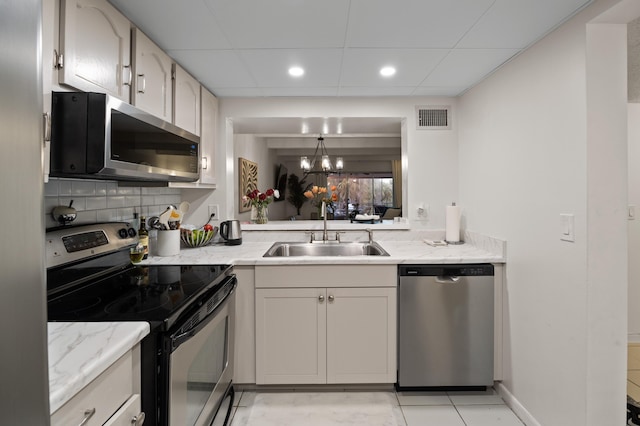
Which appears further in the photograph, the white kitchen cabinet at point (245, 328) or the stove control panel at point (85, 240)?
the white kitchen cabinet at point (245, 328)

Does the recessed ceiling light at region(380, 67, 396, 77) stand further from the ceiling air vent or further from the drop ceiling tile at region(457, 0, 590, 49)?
the ceiling air vent

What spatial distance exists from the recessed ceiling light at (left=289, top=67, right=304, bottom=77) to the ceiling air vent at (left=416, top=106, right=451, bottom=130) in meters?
1.05

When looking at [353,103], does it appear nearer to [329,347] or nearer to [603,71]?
[603,71]

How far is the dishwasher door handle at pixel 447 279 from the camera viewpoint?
2.08 metres

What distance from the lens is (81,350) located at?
0.90 meters

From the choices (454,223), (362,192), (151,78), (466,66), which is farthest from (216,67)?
(362,192)

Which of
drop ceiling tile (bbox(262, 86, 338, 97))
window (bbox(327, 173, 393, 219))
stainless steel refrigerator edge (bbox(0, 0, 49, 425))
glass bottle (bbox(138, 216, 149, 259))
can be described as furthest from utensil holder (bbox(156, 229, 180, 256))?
window (bbox(327, 173, 393, 219))

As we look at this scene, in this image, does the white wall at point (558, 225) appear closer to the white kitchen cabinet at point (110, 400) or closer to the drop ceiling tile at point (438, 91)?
→ the drop ceiling tile at point (438, 91)

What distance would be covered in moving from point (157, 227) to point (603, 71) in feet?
8.12

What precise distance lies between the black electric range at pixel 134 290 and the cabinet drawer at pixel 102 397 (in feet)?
0.34

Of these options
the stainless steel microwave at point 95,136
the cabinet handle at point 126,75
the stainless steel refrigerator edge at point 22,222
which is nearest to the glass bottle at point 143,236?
the stainless steel microwave at point 95,136

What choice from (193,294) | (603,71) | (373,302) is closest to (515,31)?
(603,71)

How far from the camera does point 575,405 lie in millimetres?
1538

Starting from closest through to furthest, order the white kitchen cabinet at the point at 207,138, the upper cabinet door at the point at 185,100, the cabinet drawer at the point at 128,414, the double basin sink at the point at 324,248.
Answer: the cabinet drawer at the point at 128,414 < the upper cabinet door at the point at 185,100 < the white kitchen cabinet at the point at 207,138 < the double basin sink at the point at 324,248
